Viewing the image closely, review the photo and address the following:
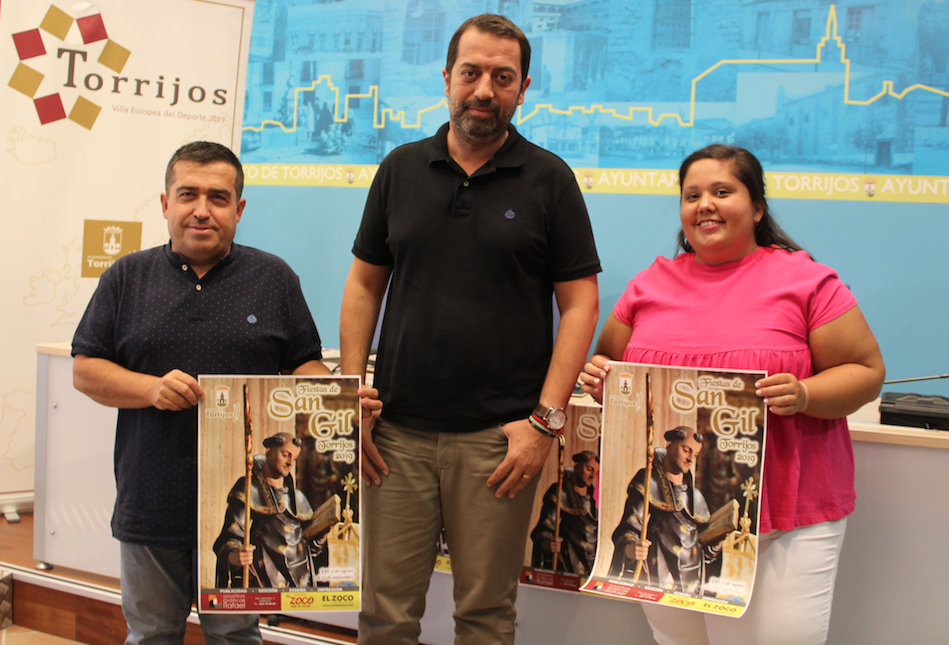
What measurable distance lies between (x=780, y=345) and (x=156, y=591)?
1.45m

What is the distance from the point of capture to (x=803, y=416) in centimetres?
137

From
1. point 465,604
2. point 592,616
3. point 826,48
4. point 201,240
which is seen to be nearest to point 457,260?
point 201,240

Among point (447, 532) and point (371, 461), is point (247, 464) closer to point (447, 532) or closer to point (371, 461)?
point (371, 461)

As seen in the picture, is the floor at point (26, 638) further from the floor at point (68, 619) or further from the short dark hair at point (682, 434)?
the short dark hair at point (682, 434)

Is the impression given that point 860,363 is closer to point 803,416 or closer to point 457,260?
point 803,416

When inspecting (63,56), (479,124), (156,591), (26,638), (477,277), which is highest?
(63,56)

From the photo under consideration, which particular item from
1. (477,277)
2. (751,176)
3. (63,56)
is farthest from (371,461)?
(63,56)

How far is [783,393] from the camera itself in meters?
1.28

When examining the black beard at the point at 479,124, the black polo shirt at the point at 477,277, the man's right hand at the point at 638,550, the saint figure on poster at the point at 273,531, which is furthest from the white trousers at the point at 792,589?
the black beard at the point at 479,124

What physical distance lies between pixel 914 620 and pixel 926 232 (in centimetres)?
129

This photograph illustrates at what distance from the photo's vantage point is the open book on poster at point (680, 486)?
133cm

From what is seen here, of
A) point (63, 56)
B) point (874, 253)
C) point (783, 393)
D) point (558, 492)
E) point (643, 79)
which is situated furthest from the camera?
point (63, 56)

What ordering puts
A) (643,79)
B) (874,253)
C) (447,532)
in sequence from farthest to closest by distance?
1. (643,79)
2. (874,253)
3. (447,532)

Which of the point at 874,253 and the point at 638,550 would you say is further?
the point at 874,253
